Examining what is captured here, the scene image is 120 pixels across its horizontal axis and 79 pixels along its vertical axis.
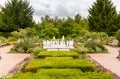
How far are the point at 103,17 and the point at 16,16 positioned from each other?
41.3 feet

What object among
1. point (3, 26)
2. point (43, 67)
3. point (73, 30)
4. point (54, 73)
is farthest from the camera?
point (3, 26)

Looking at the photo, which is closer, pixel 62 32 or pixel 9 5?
pixel 62 32

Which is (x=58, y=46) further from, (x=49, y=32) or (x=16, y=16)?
(x=16, y=16)

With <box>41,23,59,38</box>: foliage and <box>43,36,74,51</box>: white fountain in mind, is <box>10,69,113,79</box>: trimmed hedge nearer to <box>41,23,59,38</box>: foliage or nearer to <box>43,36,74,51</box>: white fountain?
<box>43,36,74,51</box>: white fountain

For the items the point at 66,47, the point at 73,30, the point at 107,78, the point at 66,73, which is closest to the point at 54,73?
the point at 66,73

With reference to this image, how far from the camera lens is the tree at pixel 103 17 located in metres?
45.7

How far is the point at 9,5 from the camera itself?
46.9 meters

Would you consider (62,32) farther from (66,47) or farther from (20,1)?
(66,47)

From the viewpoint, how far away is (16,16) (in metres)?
46.7

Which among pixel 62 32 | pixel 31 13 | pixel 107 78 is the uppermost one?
pixel 31 13

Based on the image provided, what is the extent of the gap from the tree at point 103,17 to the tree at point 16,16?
9.08 m

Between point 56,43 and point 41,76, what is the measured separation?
57.6 ft

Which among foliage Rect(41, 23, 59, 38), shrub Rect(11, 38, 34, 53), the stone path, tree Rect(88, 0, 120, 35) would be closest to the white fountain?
shrub Rect(11, 38, 34, 53)

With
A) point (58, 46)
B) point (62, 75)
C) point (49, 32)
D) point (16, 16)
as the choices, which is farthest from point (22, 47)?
point (16, 16)
